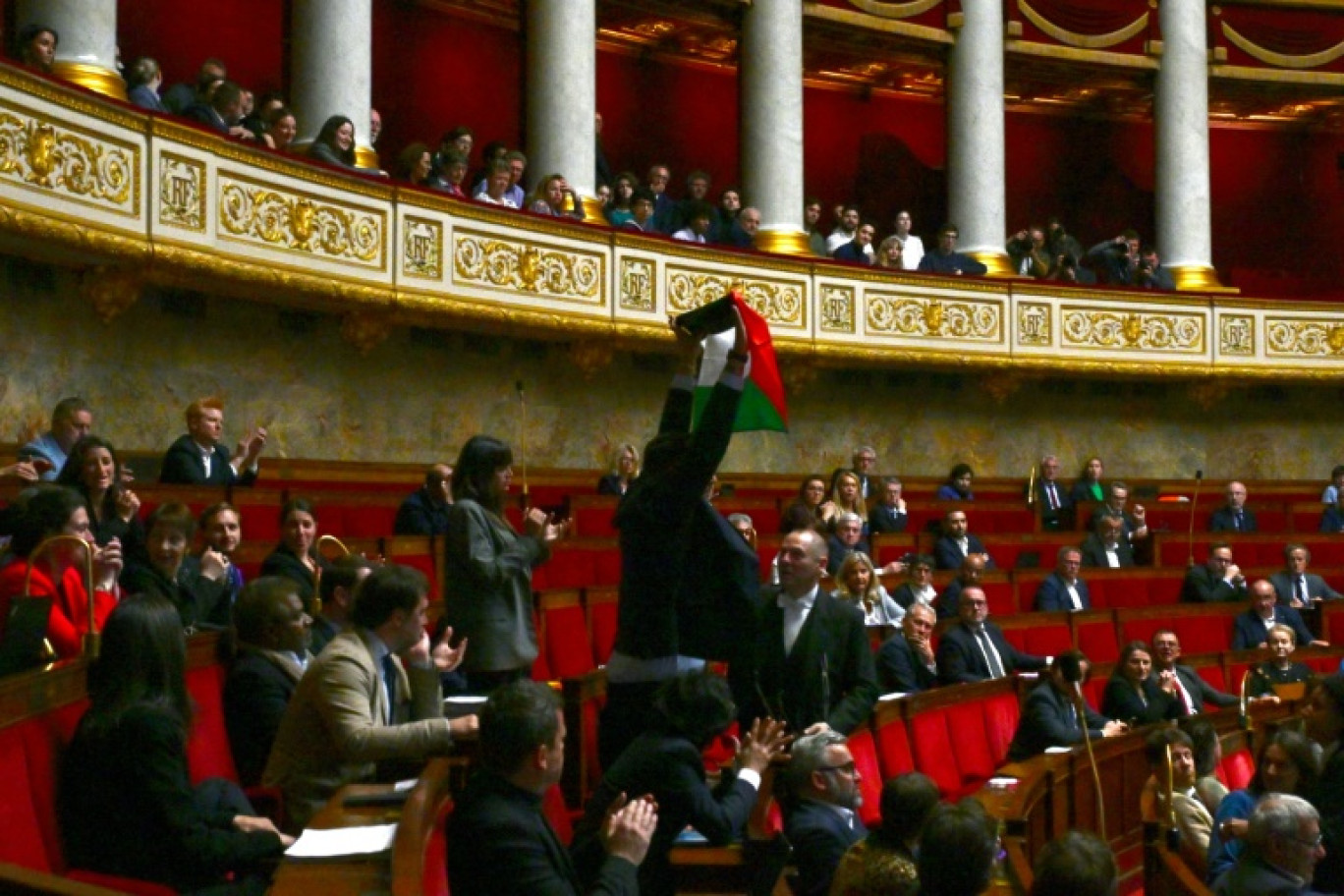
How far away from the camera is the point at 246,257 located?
7.98m

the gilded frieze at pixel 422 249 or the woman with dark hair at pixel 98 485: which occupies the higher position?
the gilded frieze at pixel 422 249

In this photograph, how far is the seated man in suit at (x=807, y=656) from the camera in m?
4.12

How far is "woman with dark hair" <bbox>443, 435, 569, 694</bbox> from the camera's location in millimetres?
4324

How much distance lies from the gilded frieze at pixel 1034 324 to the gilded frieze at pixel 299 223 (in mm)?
Answer: 5092

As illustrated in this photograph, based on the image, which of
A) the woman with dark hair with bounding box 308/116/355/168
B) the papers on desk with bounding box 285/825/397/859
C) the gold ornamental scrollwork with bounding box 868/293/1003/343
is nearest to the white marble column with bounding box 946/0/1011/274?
the gold ornamental scrollwork with bounding box 868/293/1003/343

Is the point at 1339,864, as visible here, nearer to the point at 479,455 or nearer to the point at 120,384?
the point at 479,455

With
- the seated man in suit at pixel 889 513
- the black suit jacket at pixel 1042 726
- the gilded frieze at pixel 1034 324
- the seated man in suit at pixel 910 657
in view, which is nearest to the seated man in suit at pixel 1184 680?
the seated man in suit at pixel 910 657

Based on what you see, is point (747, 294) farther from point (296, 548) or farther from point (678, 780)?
point (678, 780)

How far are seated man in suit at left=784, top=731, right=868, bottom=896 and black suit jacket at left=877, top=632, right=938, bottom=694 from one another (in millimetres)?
2730

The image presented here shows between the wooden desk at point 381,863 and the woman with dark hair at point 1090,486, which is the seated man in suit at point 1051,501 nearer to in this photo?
the woman with dark hair at point 1090,486

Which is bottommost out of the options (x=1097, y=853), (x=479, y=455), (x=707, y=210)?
(x=1097, y=853)

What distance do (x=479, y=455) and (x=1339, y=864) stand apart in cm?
214

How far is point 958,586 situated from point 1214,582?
82.0 inches

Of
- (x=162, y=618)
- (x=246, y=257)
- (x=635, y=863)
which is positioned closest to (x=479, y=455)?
(x=162, y=618)
